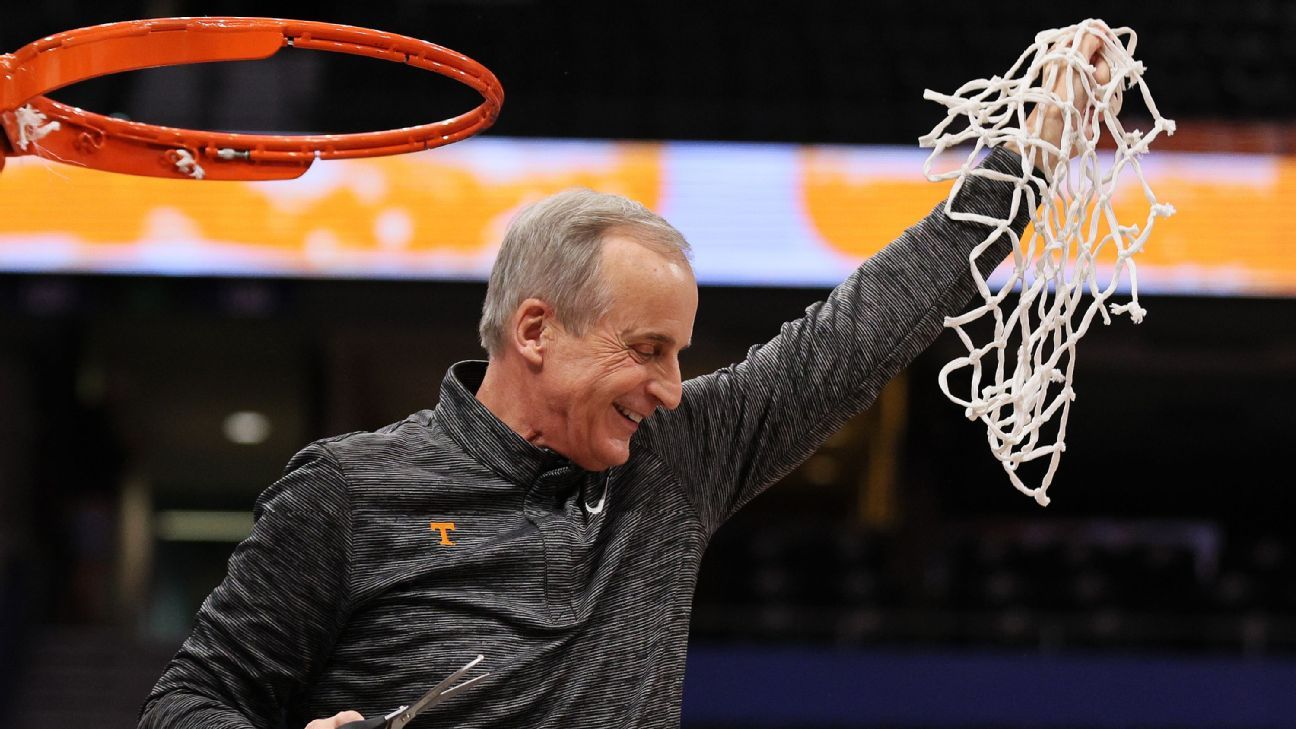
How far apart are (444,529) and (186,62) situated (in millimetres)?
624

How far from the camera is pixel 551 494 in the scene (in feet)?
5.92

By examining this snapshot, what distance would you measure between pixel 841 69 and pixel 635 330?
6763mm

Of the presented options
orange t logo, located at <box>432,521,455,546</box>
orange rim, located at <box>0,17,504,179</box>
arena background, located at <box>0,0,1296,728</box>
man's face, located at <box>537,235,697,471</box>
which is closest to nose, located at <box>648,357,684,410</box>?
man's face, located at <box>537,235,697,471</box>

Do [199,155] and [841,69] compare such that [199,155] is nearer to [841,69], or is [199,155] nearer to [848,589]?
[848,589]

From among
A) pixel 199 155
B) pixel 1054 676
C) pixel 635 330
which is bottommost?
pixel 1054 676

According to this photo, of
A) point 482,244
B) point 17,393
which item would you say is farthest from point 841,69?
point 17,393

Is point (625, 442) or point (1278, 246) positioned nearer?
point (625, 442)

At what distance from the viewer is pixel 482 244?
707 cm

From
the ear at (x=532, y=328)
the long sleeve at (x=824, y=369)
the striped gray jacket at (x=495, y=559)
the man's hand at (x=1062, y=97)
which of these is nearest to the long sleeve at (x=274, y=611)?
the striped gray jacket at (x=495, y=559)

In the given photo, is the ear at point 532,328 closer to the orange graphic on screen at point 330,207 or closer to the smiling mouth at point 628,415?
the smiling mouth at point 628,415

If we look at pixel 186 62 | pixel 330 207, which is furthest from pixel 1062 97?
pixel 330 207

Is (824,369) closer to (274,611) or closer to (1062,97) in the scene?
(1062,97)

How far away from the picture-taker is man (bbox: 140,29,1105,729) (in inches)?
65.4

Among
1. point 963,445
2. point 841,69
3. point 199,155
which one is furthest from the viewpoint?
point 963,445
